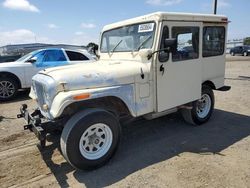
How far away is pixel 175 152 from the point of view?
4.48 meters

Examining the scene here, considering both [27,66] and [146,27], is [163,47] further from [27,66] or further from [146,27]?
[27,66]

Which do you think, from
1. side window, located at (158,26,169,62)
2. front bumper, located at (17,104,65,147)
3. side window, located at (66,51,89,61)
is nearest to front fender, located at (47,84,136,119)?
front bumper, located at (17,104,65,147)

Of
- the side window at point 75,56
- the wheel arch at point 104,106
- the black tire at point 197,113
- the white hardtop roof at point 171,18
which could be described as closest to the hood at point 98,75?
the wheel arch at point 104,106

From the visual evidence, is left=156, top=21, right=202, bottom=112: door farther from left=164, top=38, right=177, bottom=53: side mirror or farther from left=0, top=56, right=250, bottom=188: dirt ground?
left=0, top=56, right=250, bottom=188: dirt ground

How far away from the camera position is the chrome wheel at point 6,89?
9117 millimetres

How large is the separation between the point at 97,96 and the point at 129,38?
5.37 feet

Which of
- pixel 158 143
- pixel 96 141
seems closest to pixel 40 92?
pixel 96 141

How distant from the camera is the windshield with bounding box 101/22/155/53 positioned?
451 centimetres

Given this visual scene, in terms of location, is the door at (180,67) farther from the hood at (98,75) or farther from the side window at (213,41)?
the hood at (98,75)

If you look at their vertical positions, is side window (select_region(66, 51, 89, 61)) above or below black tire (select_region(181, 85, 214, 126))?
above

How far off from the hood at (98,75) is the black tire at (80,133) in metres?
0.43

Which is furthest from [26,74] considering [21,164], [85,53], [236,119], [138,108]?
[236,119]

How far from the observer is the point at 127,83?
4.16 m

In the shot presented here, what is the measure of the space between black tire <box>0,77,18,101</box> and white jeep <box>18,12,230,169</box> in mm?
5023
